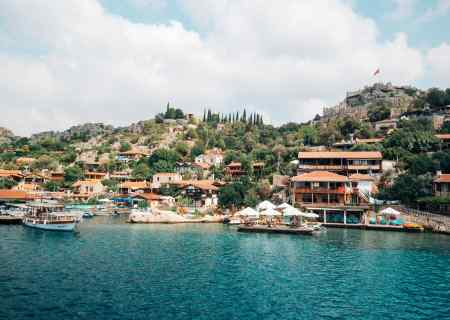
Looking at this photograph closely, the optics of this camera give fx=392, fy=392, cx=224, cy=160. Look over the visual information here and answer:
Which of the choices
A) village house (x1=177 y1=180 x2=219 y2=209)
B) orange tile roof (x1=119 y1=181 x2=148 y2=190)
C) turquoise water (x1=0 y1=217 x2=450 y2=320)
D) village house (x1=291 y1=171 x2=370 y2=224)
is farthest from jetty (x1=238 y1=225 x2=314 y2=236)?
orange tile roof (x1=119 y1=181 x2=148 y2=190)

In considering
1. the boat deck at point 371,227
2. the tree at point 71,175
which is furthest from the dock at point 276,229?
the tree at point 71,175

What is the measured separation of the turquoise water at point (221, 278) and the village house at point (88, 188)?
2357 inches

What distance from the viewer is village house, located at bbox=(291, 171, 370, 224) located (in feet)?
209

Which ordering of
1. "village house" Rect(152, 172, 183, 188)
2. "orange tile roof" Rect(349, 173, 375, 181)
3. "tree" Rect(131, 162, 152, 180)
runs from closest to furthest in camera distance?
"orange tile roof" Rect(349, 173, 375, 181)
"village house" Rect(152, 172, 183, 188)
"tree" Rect(131, 162, 152, 180)

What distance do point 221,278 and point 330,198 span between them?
138 feet

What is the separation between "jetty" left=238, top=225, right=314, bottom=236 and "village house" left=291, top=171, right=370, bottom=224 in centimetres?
1147

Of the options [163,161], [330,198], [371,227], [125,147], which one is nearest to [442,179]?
[371,227]

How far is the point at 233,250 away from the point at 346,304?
717 inches

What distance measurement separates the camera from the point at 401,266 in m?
33.7

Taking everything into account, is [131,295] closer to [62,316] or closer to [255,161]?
[62,316]

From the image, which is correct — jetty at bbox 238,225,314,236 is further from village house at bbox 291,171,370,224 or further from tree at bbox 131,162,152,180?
tree at bbox 131,162,152,180

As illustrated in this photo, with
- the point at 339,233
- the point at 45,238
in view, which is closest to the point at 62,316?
the point at 45,238

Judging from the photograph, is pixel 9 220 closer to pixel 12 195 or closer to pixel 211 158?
pixel 12 195

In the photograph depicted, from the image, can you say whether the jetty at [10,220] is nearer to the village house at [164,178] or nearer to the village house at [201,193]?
the village house at [201,193]
